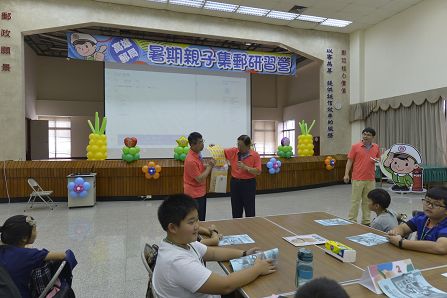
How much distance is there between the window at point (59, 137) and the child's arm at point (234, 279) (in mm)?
13303

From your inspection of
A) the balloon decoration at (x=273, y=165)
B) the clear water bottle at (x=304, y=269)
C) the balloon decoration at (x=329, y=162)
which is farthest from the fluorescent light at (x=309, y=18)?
the clear water bottle at (x=304, y=269)

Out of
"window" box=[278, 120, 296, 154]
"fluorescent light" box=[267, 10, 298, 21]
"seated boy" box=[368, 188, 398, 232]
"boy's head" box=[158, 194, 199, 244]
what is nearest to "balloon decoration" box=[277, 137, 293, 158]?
"fluorescent light" box=[267, 10, 298, 21]

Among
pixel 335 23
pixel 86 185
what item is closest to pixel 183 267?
pixel 86 185

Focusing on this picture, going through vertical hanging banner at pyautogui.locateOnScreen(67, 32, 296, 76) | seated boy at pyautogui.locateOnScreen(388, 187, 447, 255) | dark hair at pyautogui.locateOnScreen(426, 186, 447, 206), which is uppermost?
vertical hanging banner at pyautogui.locateOnScreen(67, 32, 296, 76)

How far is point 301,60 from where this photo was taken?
500 inches

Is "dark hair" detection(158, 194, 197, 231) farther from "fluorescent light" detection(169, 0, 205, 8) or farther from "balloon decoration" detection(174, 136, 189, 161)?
"fluorescent light" detection(169, 0, 205, 8)

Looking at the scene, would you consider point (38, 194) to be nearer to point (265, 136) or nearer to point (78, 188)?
point (78, 188)

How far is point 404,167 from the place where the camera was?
6.81 m

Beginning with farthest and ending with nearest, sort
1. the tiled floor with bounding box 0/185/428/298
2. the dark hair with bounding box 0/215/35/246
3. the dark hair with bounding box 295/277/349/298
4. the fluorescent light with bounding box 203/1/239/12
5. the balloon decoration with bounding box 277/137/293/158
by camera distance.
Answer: the balloon decoration with bounding box 277/137/293/158 → the fluorescent light with bounding box 203/1/239/12 → the tiled floor with bounding box 0/185/428/298 → the dark hair with bounding box 0/215/35/246 → the dark hair with bounding box 295/277/349/298

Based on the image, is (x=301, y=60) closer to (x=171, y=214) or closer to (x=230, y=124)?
(x=230, y=124)

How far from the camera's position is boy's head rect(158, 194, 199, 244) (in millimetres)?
1298

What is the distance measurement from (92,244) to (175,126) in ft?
14.6

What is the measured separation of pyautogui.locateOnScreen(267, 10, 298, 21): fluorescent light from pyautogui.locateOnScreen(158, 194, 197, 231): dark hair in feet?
24.6

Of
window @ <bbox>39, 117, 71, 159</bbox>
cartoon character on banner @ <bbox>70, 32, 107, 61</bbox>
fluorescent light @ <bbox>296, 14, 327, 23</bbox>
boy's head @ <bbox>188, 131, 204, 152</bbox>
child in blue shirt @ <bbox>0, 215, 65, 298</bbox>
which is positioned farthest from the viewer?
window @ <bbox>39, 117, 71, 159</bbox>
